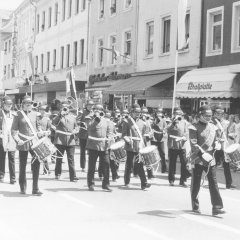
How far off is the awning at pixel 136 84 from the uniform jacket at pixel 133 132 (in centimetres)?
1143

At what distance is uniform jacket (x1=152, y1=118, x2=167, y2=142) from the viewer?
15260 millimetres

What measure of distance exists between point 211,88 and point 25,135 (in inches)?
400

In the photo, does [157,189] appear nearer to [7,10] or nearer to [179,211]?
[179,211]

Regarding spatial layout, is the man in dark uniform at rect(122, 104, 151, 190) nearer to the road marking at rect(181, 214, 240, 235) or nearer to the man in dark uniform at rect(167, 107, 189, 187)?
the man in dark uniform at rect(167, 107, 189, 187)

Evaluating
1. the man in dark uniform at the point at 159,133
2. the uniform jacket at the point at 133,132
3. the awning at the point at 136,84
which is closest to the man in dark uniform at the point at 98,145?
the uniform jacket at the point at 133,132

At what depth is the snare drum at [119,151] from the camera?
460 inches

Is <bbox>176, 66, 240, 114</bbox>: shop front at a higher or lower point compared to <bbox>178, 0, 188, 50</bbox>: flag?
lower

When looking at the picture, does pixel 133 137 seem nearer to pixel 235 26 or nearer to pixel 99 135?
pixel 99 135

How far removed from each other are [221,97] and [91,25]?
15.8 meters

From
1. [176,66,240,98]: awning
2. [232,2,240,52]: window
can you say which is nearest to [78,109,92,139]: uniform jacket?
[176,66,240,98]: awning

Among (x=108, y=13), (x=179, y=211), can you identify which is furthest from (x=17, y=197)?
(x=108, y=13)

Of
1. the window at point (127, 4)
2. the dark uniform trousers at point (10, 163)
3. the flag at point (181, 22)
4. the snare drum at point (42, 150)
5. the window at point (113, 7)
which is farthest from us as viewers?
the window at point (113, 7)

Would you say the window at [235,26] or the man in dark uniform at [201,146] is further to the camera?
the window at [235,26]

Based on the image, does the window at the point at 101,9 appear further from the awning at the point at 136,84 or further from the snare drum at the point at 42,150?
the snare drum at the point at 42,150
